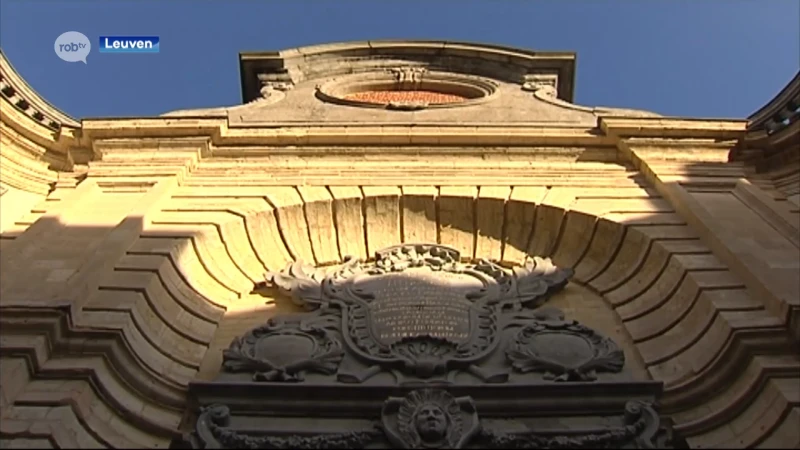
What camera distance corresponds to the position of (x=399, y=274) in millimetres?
11367

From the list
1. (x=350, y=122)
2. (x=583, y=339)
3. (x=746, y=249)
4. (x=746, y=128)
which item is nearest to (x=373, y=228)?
(x=350, y=122)

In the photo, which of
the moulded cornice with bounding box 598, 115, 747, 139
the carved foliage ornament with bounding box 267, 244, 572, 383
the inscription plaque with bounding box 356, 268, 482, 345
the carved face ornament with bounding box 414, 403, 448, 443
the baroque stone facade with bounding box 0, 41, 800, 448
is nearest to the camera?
the carved face ornament with bounding box 414, 403, 448, 443

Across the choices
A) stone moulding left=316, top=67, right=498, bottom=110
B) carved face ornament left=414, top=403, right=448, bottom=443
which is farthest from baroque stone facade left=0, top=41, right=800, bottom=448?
stone moulding left=316, top=67, right=498, bottom=110

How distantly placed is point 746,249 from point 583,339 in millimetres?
2058

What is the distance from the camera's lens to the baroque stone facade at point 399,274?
27.2ft

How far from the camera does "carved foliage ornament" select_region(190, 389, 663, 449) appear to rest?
8.02 m

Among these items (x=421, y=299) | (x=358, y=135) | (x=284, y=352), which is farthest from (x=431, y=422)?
(x=358, y=135)

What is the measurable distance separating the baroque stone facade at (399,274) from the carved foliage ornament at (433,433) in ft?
0.07

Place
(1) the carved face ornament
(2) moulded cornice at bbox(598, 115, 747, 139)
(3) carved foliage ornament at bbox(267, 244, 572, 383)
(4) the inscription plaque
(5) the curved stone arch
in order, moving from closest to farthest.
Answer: (1) the carved face ornament, (5) the curved stone arch, (3) carved foliage ornament at bbox(267, 244, 572, 383), (4) the inscription plaque, (2) moulded cornice at bbox(598, 115, 747, 139)

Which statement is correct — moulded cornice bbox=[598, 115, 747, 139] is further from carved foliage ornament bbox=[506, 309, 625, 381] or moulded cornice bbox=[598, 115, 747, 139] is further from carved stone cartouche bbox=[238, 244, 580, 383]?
carved foliage ornament bbox=[506, 309, 625, 381]

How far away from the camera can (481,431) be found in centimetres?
818

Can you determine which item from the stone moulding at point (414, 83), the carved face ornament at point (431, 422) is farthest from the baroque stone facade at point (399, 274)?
the stone moulding at point (414, 83)

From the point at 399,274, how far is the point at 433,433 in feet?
11.7

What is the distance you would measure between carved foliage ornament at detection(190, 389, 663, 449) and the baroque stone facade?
21mm
